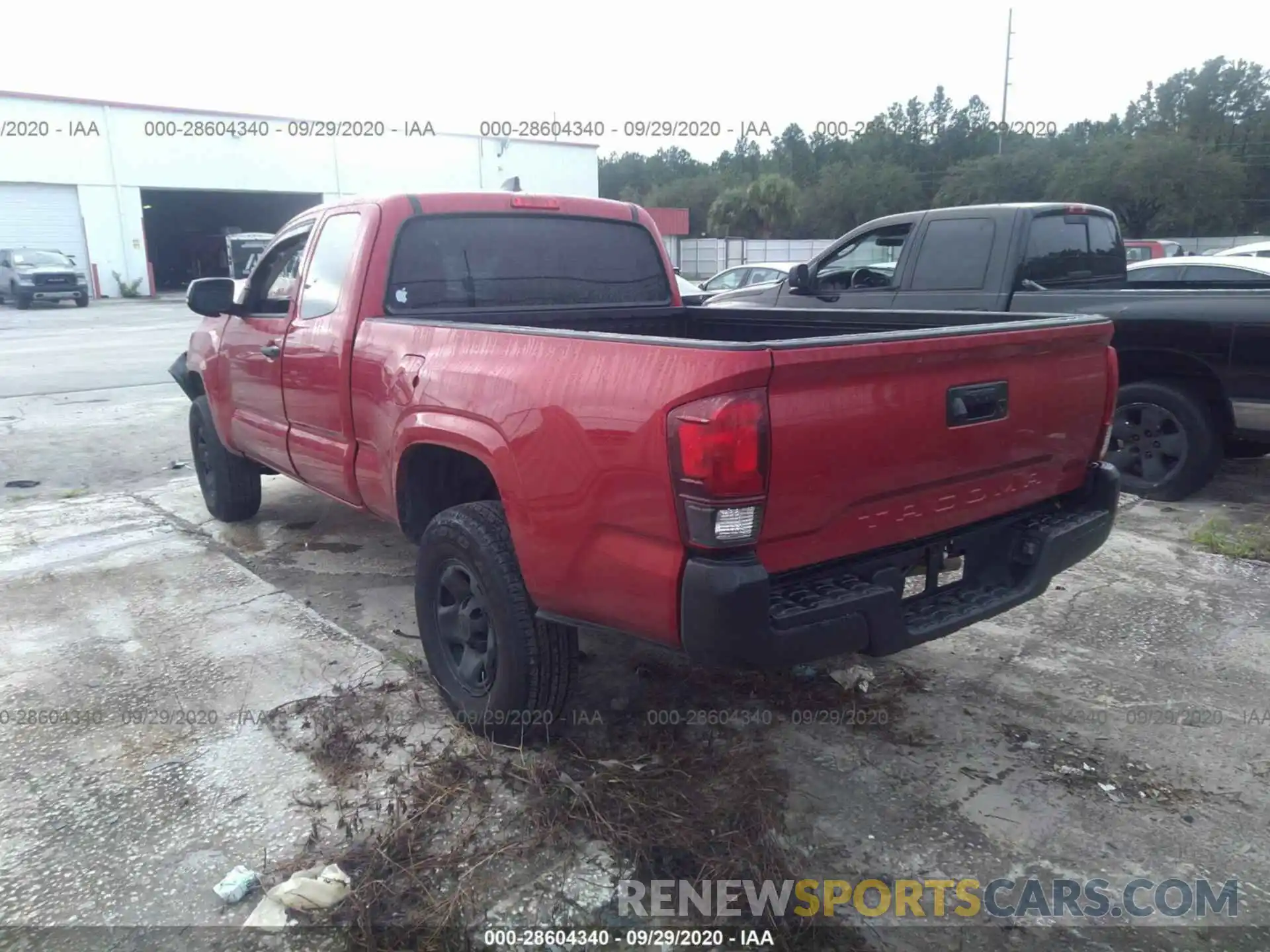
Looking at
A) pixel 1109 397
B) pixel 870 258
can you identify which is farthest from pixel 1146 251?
pixel 1109 397

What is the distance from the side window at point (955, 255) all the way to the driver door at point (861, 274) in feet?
0.61

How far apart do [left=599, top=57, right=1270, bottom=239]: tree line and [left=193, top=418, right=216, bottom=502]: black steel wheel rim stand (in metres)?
37.6

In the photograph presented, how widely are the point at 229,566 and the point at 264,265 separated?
166 centimetres

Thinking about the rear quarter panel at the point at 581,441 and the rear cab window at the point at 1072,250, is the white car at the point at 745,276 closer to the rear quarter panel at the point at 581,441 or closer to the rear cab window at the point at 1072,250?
the rear cab window at the point at 1072,250

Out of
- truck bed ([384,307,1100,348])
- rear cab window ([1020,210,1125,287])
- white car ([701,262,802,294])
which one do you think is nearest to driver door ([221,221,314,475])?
truck bed ([384,307,1100,348])

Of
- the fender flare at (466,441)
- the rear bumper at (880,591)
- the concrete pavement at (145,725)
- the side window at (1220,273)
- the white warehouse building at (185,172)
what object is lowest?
the concrete pavement at (145,725)

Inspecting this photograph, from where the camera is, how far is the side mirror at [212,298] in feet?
16.0

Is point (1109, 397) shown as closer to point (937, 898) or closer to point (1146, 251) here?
point (937, 898)

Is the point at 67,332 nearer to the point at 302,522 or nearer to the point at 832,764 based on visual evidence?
the point at 302,522

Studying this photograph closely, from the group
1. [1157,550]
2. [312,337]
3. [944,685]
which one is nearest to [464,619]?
[312,337]

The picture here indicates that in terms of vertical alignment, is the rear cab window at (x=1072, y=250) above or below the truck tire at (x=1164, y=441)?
above

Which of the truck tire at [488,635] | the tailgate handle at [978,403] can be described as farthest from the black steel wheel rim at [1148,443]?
the truck tire at [488,635]

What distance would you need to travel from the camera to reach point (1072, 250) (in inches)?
255

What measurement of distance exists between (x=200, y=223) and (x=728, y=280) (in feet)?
103
